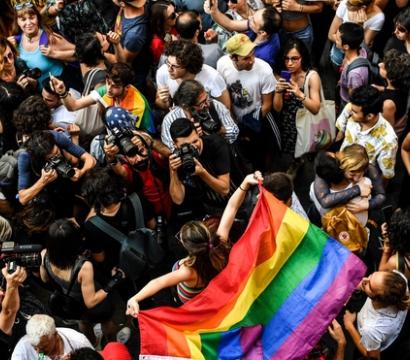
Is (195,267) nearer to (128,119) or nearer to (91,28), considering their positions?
(128,119)

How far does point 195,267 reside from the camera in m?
4.80

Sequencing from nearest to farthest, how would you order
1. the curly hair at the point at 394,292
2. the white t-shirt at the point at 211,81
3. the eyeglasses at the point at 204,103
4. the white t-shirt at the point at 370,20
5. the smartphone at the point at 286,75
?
1. the curly hair at the point at 394,292
2. the eyeglasses at the point at 204,103
3. the white t-shirt at the point at 211,81
4. the smartphone at the point at 286,75
5. the white t-shirt at the point at 370,20

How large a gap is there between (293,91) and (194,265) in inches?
85.2

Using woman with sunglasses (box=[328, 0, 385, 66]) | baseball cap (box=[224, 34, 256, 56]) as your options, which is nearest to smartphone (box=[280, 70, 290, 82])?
baseball cap (box=[224, 34, 256, 56])

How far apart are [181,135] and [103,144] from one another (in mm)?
765

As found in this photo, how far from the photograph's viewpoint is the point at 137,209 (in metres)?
5.37

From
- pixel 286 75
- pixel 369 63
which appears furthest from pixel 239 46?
pixel 369 63

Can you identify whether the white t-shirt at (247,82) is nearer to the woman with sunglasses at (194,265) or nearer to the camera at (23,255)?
the woman with sunglasses at (194,265)

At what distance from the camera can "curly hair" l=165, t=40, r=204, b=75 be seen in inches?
242

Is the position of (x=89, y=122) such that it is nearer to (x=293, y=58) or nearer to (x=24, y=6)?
(x=24, y=6)

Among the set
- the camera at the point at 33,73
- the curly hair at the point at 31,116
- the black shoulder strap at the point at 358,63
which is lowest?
the camera at the point at 33,73

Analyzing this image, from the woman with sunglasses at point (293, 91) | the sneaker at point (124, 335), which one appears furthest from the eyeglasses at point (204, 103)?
the sneaker at point (124, 335)

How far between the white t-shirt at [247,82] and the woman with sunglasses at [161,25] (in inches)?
33.1

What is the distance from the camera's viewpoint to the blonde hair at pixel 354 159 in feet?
17.5
